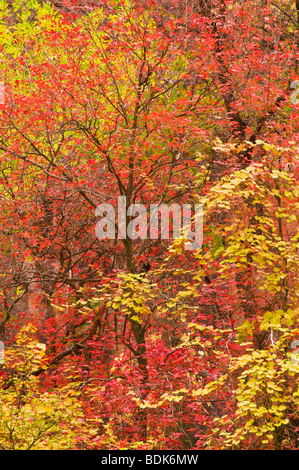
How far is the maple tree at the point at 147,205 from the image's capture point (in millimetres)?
7109

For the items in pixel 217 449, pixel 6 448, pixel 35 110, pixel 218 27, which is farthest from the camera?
pixel 218 27

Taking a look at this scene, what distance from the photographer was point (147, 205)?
35.4 feet

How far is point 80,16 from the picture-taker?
934cm

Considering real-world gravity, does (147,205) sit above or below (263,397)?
above

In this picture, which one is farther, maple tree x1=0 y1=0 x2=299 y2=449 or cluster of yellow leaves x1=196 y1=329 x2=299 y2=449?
maple tree x1=0 y1=0 x2=299 y2=449

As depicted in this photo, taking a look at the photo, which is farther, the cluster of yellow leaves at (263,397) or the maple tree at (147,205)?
the maple tree at (147,205)

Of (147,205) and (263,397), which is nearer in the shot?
(263,397)

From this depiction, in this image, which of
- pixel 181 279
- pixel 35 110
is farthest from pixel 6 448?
pixel 181 279

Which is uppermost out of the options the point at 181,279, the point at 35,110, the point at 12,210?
the point at 35,110

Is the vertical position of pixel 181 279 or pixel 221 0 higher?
pixel 221 0

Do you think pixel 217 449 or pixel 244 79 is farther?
pixel 244 79

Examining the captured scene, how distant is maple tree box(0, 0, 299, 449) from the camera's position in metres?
7.11

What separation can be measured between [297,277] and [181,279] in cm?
572
